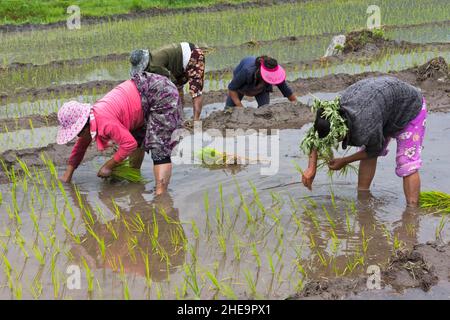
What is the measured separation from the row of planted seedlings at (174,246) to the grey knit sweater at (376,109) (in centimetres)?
56

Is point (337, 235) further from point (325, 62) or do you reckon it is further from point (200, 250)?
point (325, 62)

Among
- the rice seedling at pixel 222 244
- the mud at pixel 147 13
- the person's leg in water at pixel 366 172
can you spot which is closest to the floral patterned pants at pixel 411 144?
the person's leg in water at pixel 366 172

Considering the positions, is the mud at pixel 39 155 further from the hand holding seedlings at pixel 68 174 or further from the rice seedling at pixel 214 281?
the rice seedling at pixel 214 281

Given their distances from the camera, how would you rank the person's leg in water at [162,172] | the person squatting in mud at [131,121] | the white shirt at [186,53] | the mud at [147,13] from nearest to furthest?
1. the person squatting in mud at [131,121]
2. the person's leg in water at [162,172]
3. the white shirt at [186,53]
4. the mud at [147,13]

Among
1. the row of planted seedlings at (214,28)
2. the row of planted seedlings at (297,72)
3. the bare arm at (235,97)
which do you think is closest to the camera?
the bare arm at (235,97)

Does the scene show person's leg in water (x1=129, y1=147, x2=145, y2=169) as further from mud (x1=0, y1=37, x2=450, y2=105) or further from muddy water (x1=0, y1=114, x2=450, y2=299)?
mud (x1=0, y1=37, x2=450, y2=105)

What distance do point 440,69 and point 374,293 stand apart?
540 cm

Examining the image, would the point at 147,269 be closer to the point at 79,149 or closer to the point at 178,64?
the point at 79,149

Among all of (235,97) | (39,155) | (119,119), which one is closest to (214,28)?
(235,97)

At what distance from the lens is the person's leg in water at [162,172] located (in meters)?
4.80

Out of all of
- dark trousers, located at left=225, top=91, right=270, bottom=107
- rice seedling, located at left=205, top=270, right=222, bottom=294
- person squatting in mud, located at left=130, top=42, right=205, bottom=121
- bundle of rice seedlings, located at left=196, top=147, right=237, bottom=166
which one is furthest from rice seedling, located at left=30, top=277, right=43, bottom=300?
dark trousers, located at left=225, top=91, right=270, bottom=107

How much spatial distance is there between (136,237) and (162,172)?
2.39 ft

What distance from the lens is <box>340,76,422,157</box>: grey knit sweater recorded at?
4055 millimetres
